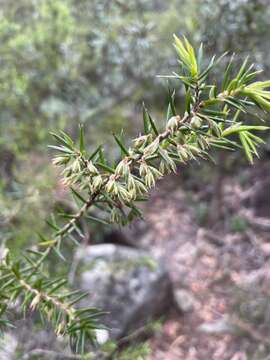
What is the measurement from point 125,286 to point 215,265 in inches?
30.4

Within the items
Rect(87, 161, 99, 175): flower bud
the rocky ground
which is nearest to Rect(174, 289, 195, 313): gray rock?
the rocky ground

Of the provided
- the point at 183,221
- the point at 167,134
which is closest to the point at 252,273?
the point at 183,221

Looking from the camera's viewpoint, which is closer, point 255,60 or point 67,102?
point 255,60

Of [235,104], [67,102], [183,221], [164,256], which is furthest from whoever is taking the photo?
[183,221]

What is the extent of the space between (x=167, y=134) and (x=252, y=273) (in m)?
2.26

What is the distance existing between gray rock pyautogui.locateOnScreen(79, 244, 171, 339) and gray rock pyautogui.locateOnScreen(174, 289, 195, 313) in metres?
0.09

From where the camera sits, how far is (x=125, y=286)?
2404mm

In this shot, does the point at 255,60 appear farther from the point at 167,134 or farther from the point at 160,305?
the point at 167,134

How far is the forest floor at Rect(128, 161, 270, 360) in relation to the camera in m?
2.23

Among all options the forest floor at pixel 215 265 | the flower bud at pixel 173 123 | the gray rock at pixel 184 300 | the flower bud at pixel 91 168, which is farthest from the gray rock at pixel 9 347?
the gray rock at pixel 184 300

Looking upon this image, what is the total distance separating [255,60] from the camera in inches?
86.4

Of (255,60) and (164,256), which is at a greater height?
(255,60)

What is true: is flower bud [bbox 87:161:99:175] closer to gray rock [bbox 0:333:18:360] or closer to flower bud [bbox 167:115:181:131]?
flower bud [bbox 167:115:181:131]

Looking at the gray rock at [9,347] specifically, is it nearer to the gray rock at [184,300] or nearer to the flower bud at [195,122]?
the flower bud at [195,122]
